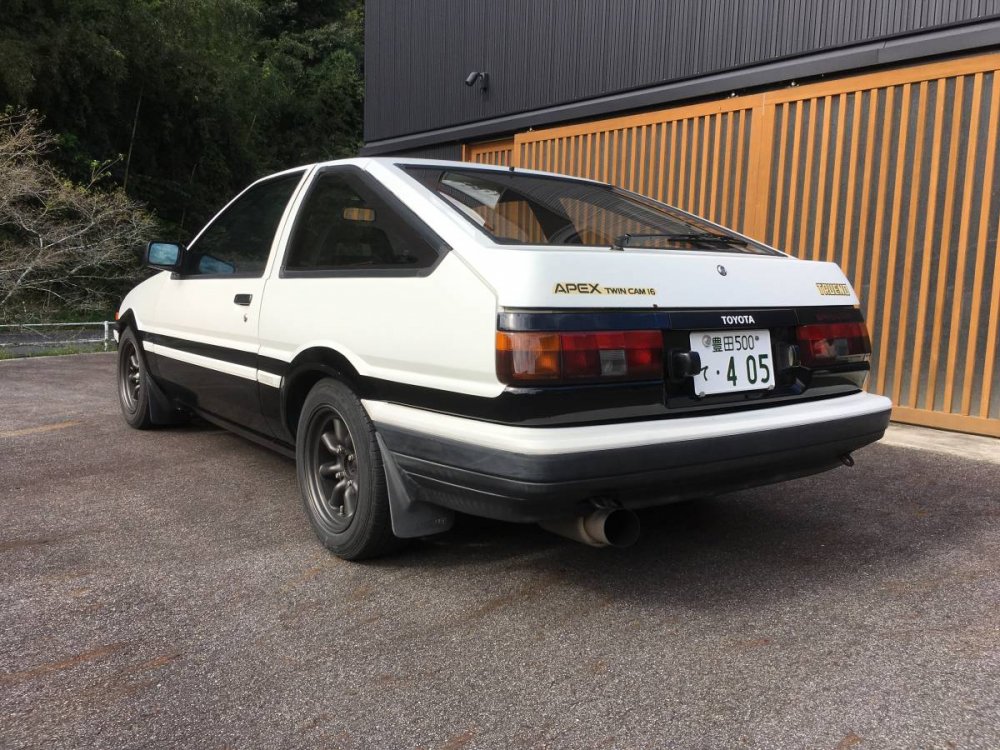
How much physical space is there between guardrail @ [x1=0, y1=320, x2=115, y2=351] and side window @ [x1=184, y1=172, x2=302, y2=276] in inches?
322

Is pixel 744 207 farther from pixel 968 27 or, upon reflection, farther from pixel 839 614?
pixel 839 614

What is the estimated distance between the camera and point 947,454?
509 centimetres

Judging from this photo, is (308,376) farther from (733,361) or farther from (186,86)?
(186,86)

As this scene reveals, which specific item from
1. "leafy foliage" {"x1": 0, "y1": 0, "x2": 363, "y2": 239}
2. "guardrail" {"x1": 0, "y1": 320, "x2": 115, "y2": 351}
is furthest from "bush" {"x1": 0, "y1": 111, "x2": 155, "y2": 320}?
"leafy foliage" {"x1": 0, "y1": 0, "x2": 363, "y2": 239}

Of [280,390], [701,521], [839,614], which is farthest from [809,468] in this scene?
[280,390]

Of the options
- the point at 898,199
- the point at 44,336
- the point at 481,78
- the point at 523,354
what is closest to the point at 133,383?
the point at 523,354

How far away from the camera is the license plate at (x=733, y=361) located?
8.77ft

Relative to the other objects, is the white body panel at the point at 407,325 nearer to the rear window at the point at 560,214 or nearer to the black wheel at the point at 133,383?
the rear window at the point at 560,214

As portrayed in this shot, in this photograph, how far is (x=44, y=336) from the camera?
11961 millimetres

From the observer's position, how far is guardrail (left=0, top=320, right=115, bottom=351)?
37.4ft

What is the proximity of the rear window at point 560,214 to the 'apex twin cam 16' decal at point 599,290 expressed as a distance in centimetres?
29

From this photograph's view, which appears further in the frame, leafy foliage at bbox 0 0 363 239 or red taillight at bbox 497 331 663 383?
leafy foliage at bbox 0 0 363 239

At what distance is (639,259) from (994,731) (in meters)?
1.55

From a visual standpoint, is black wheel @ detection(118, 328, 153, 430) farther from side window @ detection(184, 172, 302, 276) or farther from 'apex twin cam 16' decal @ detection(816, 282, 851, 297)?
'apex twin cam 16' decal @ detection(816, 282, 851, 297)
